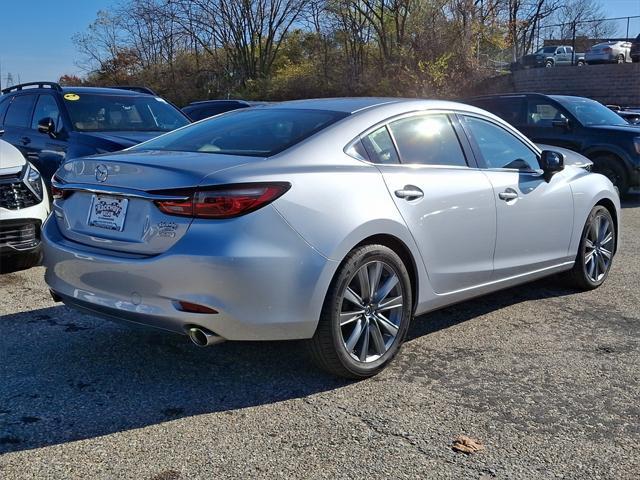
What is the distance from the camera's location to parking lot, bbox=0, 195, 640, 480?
3.00m

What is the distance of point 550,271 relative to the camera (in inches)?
213

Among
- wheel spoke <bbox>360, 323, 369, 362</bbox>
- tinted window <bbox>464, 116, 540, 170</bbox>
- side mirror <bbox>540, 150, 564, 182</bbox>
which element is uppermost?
tinted window <bbox>464, 116, 540, 170</bbox>

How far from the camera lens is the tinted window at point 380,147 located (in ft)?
13.4

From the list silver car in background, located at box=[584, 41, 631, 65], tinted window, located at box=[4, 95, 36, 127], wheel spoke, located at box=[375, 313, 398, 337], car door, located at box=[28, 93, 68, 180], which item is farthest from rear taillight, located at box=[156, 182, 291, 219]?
silver car in background, located at box=[584, 41, 631, 65]

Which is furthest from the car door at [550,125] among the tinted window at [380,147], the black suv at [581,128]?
the tinted window at [380,147]

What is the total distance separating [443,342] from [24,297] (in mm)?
3215

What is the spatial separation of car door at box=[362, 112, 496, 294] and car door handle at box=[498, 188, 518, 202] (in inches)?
4.7

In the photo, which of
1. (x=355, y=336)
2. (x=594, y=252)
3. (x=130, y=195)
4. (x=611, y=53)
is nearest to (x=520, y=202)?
(x=594, y=252)

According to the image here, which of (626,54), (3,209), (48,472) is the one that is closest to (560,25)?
(626,54)

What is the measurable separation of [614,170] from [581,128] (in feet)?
2.82

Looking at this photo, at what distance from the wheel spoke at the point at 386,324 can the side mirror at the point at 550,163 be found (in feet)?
6.44

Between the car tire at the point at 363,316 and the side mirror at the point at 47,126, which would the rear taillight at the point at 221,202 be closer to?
the car tire at the point at 363,316

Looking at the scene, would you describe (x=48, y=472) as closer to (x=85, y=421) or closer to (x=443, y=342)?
(x=85, y=421)

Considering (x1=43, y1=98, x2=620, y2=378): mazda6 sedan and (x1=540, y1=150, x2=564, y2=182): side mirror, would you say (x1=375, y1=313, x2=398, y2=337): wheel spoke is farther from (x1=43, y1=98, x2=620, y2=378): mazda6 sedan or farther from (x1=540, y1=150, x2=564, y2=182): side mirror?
(x1=540, y1=150, x2=564, y2=182): side mirror
